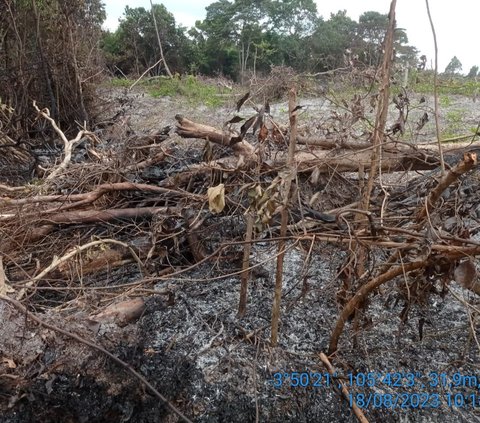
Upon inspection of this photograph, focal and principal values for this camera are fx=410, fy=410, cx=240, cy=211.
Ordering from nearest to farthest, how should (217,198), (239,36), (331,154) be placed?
(217,198) < (331,154) < (239,36)

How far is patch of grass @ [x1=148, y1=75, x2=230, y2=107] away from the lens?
807 cm

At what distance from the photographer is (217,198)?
137 cm

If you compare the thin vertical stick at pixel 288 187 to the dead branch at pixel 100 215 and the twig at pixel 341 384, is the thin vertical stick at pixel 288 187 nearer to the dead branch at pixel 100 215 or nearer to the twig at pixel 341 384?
the twig at pixel 341 384

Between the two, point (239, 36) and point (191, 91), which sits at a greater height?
point (239, 36)

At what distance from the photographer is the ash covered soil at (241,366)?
145 centimetres

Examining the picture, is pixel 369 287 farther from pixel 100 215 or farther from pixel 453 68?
pixel 453 68

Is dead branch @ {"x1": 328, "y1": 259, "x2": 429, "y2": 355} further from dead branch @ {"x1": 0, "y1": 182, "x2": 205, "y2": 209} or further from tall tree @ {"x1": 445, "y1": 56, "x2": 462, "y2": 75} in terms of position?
tall tree @ {"x1": 445, "y1": 56, "x2": 462, "y2": 75}

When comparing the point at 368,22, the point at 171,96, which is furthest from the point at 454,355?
the point at 368,22

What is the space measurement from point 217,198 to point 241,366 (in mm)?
692

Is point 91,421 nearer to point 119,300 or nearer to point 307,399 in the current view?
point 119,300

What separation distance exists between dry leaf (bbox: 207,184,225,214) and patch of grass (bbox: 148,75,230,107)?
21.8ft

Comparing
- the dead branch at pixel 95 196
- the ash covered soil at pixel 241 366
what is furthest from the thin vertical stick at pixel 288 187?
the dead branch at pixel 95 196

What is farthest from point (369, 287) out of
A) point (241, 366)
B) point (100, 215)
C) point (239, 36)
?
point (239, 36)

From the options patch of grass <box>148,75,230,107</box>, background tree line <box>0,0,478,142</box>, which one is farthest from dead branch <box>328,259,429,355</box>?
patch of grass <box>148,75,230,107</box>
